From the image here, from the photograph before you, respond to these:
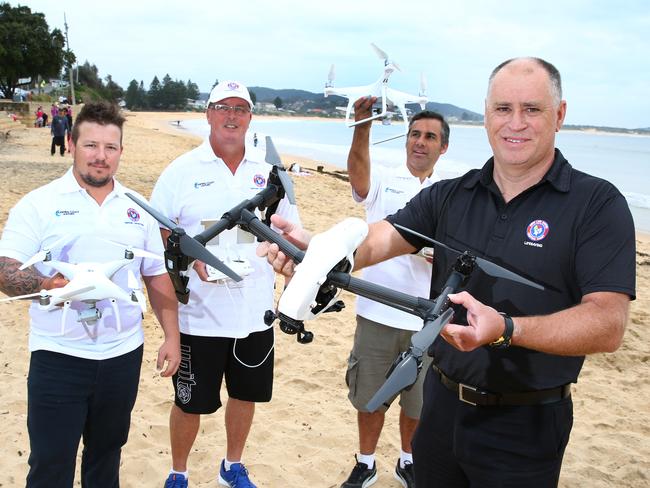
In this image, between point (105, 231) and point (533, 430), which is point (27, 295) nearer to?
point (105, 231)

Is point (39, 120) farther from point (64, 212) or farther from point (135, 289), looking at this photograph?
point (135, 289)

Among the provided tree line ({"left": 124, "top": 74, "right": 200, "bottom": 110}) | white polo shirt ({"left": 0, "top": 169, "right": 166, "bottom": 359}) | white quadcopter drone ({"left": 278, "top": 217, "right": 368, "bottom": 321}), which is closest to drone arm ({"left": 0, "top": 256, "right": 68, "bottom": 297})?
white polo shirt ({"left": 0, "top": 169, "right": 166, "bottom": 359})

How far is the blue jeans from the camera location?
9.71 feet

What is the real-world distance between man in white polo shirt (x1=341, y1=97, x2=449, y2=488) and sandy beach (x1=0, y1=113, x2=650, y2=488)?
368 mm

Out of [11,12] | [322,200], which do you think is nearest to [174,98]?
[11,12]

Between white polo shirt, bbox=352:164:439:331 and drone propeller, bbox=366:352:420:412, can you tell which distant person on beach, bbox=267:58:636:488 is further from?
white polo shirt, bbox=352:164:439:331

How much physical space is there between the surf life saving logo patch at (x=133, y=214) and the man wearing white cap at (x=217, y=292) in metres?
0.47

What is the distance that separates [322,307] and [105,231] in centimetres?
157

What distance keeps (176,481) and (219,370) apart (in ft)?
2.99

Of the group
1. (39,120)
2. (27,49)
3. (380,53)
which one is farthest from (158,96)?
(380,53)

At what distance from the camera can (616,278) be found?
7.13ft

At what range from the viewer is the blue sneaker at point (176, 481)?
401cm

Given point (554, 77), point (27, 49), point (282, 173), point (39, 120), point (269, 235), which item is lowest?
point (39, 120)

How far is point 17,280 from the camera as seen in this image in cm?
278
